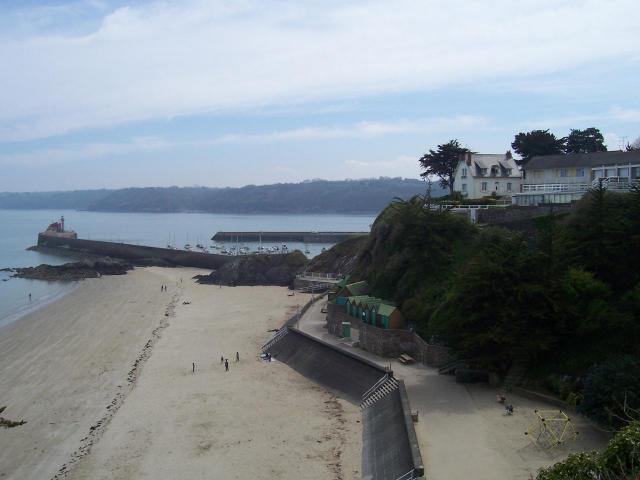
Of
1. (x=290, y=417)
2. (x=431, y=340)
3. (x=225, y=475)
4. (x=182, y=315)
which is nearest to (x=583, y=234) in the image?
(x=431, y=340)

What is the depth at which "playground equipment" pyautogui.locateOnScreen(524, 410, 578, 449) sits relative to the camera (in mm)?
16297

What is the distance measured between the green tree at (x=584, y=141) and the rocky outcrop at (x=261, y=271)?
84.2ft

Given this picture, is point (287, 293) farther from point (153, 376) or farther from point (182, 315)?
point (153, 376)

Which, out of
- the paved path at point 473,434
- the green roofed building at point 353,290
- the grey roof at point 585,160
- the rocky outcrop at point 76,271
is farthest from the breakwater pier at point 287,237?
the paved path at point 473,434

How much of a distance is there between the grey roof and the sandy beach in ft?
66.9

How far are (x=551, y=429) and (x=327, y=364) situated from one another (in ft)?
37.5

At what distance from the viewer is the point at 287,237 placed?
376ft

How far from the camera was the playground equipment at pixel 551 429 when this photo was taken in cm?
1630

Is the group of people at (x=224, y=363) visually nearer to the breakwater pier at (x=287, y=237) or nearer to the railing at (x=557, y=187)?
the railing at (x=557, y=187)

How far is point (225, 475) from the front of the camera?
17.5m

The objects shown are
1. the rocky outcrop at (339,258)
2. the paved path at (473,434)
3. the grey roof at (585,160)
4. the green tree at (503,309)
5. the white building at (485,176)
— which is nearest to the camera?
the paved path at (473,434)

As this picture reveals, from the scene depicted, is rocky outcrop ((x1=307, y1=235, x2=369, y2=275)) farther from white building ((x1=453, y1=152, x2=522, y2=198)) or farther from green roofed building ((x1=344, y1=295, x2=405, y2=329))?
green roofed building ((x1=344, y1=295, x2=405, y2=329))

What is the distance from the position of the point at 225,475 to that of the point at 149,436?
4.23m

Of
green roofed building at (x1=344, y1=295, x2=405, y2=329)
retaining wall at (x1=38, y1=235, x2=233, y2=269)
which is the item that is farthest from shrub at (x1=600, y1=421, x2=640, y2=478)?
retaining wall at (x1=38, y1=235, x2=233, y2=269)
